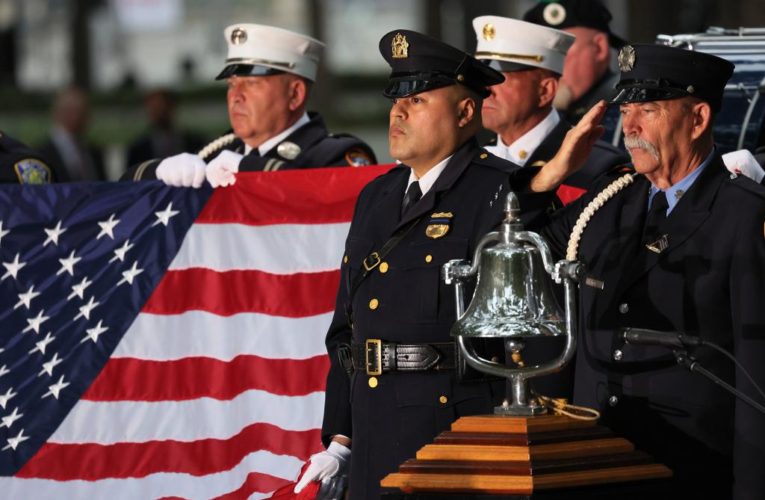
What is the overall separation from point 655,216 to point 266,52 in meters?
3.02

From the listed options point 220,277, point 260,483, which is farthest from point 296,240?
point 260,483

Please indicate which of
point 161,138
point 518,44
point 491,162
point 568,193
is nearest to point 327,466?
point 491,162

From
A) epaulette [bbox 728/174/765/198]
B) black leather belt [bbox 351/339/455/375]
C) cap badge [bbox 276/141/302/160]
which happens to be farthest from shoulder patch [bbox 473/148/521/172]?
cap badge [bbox 276/141/302/160]

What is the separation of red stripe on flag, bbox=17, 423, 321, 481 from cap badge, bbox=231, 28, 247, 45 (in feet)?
5.77

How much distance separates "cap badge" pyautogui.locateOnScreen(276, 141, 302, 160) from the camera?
748 centimetres

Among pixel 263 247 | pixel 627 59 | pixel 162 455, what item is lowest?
pixel 162 455

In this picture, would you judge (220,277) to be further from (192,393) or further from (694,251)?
(694,251)

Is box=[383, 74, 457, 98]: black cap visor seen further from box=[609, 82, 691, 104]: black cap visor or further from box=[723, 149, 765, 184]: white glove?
box=[723, 149, 765, 184]: white glove

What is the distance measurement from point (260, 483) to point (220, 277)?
2.82ft

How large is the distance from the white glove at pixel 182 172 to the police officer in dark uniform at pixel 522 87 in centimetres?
120

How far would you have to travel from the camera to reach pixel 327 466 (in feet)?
17.8

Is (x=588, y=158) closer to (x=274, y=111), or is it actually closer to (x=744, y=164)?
(x=744, y=164)

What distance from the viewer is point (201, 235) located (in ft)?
23.6

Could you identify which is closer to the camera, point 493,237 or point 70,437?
point 493,237
